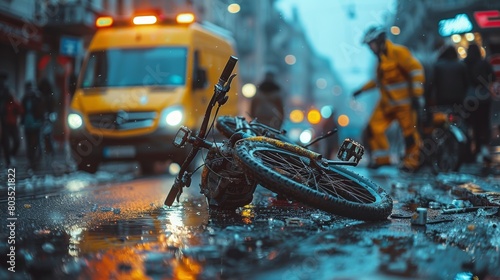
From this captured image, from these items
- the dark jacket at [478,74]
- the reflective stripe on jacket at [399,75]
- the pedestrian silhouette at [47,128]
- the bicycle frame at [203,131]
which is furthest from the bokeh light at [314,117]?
the bicycle frame at [203,131]

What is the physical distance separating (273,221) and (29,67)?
78.4 feet

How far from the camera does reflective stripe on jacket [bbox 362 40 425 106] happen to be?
11.3 m

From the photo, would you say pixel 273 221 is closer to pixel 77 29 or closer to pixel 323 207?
pixel 323 207

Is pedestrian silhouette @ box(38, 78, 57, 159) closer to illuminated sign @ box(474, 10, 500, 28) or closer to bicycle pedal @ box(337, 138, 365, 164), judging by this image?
illuminated sign @ box(474, 10, 500, 28)

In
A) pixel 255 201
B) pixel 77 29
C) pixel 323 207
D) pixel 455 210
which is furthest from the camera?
pixel 77 29

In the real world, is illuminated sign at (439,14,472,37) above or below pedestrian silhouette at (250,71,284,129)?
above

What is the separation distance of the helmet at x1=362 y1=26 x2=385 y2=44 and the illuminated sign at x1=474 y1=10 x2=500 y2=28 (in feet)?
21.8

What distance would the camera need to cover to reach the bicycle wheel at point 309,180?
5.05 meters

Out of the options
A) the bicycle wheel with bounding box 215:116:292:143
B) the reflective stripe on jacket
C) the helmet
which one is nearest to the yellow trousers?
the reflective stripe on jacket

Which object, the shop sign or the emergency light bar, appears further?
the shop sign

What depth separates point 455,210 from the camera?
6.38 meters

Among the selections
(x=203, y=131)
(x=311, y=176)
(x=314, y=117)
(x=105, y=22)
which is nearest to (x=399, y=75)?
(x=105, y=22)

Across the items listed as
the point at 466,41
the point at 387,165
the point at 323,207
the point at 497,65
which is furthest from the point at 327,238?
the point at 466,41

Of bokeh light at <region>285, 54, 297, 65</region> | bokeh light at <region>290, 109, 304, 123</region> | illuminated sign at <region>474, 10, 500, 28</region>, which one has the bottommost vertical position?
bokeh light at <region>285, 54, 297, 65</region>
